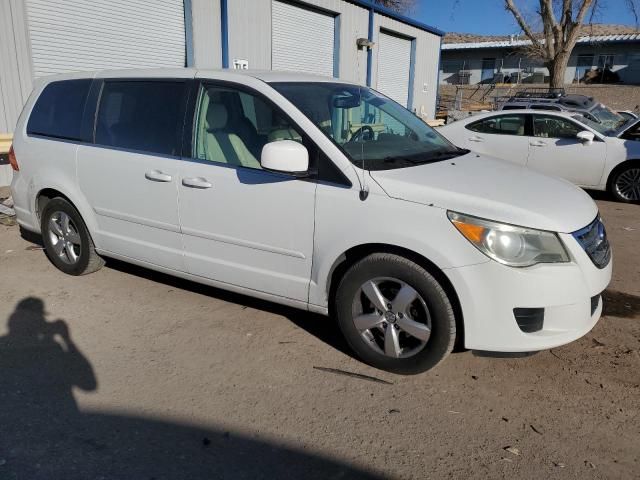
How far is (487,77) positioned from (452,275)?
153ft

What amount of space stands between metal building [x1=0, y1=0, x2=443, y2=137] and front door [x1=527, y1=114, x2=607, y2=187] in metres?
6.81

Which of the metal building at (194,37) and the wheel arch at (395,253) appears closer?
the wheel arch at (395,253)

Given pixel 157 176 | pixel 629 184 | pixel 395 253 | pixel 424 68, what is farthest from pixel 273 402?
pixel 424 68

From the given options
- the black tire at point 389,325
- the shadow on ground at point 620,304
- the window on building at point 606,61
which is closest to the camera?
the black tire at point 389,325

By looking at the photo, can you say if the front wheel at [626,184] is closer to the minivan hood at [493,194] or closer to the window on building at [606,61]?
the minivan hood at [493,194]

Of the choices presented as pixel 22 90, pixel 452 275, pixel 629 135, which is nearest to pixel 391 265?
pixel 452 275

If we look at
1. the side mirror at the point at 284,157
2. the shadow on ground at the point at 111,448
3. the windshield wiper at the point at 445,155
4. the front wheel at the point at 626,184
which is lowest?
the shadow on ground at the point at 111,448

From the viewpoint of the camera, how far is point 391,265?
128 inches

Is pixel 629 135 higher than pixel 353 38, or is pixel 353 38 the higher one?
pixel 353 38

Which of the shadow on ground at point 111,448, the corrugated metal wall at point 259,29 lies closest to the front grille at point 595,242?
the shadow on ground at point 111,448

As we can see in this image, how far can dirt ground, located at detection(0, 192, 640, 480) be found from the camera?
8.84 feet

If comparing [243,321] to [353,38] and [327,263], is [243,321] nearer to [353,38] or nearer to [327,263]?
[327,263]

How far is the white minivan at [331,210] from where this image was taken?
3.11 meters

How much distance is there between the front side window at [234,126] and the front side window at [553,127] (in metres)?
7.03
